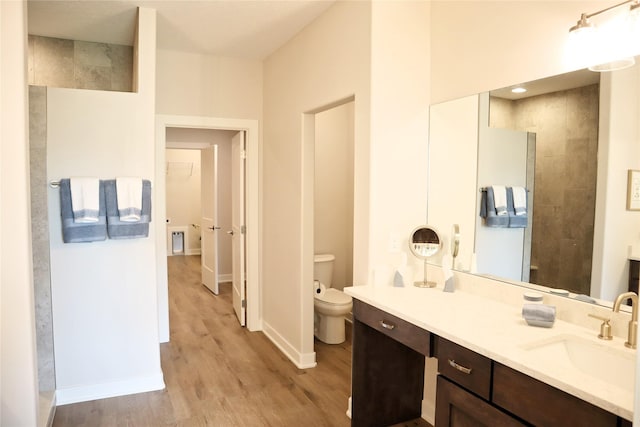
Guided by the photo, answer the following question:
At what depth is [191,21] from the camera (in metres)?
3.23

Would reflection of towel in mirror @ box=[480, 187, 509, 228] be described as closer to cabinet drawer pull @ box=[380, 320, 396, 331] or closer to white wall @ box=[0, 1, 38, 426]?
cabinet drawer pull @ box=[380, 320, 396, 331]

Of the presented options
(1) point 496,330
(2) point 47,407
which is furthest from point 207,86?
(1) point 496,330

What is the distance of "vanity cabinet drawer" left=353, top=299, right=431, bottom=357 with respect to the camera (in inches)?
74.4

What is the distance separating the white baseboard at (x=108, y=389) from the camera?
2.90 m

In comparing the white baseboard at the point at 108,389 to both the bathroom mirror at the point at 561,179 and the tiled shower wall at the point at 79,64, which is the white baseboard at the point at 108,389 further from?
the tiled shower wall at the point at 79,64

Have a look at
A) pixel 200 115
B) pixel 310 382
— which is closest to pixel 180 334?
pixel 310 382

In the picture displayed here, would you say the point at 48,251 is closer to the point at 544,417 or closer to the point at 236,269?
the point at 236,269

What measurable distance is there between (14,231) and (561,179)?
255 cm

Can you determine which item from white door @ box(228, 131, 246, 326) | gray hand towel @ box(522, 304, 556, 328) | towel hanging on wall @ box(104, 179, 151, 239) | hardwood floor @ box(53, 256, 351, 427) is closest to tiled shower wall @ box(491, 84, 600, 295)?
gray hand towel @ box(522, 304, 556, 328)

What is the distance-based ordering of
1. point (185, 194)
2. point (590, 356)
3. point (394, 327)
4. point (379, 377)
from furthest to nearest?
point (185, 194) → point (379, 377) → point (394, 327) → point (590, 356)

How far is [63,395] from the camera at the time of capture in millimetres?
2891

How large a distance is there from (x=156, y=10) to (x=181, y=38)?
0.55 metres

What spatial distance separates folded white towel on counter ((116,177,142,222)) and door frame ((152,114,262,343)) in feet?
3.08

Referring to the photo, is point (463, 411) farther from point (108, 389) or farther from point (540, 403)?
point (108, 389)
